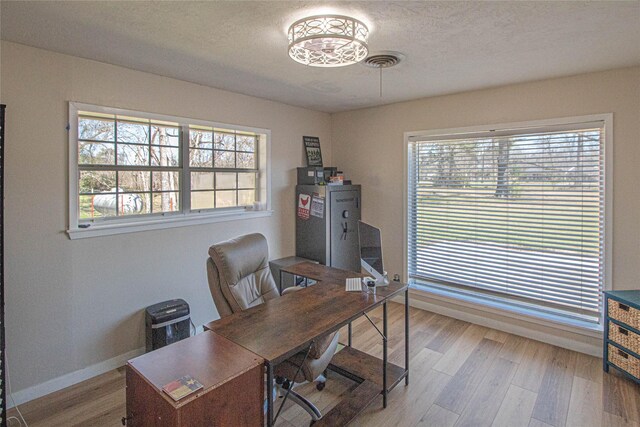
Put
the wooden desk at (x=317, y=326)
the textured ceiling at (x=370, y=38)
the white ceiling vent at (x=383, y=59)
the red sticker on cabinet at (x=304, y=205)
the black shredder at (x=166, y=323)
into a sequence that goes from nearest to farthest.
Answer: the wooden desk at (x=317, y=326), the textured ceiling at (x=370, y=38), the white ceiling vent at (x=383, y=59), the black shredder at (x=166, y=323), the red sticker on cabinet at (x=304, y=205)

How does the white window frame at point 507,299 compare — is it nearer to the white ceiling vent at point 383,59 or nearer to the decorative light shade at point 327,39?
the white ceiling vent at point 383,59

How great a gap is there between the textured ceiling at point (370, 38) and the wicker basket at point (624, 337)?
79.5 inches

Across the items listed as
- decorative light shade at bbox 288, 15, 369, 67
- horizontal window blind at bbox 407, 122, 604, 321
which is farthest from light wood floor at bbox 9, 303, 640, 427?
decorative light shade at bbox 288, 15, 369, 67

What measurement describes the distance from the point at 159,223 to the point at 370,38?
7.44 feet

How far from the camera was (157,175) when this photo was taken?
10.2ft

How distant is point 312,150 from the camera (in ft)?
14.8

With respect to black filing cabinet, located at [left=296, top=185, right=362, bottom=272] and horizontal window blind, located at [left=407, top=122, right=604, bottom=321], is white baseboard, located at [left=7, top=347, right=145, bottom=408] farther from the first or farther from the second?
horizontal window blind, located at [left=407, top=122, right=604, bottom=321]

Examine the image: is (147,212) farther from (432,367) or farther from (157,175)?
(432,367)

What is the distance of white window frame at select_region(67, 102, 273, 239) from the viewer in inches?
100

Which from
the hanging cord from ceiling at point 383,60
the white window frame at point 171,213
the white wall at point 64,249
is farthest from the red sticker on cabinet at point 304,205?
the hanging cord from ceiling at point 383,60

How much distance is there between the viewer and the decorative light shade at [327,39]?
6.15 ft

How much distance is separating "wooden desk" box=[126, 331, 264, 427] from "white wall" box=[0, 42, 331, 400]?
1.50 meters

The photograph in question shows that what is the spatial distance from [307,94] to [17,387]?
11.1 feet

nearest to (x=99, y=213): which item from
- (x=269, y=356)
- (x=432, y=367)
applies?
(x=269, y=356)
